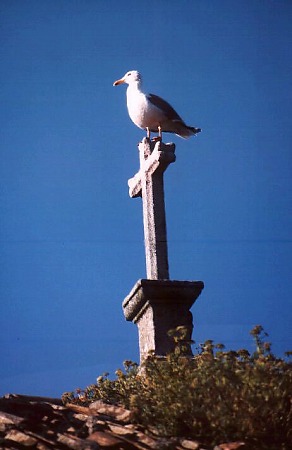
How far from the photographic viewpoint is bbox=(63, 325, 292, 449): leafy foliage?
4203mm

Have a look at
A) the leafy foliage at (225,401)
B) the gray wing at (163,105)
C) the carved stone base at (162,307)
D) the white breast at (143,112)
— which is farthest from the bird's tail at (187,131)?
the leafy foliage at (225,401)

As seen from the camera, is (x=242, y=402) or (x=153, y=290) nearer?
(x=242, y=402)

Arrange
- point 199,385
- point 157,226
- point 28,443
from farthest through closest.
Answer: point 157,226 < point 199,385 < point 28,443

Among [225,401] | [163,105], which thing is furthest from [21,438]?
[163,105]

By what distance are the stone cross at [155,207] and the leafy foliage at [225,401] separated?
2.08 meters

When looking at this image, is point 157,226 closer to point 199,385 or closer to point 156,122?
point 156,122

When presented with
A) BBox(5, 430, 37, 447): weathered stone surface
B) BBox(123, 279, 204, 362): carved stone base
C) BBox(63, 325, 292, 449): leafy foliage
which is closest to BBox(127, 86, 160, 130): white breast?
BBox(123, 279, 204, 362): carved stone base

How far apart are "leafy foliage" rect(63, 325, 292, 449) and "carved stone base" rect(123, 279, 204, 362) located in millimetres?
1473

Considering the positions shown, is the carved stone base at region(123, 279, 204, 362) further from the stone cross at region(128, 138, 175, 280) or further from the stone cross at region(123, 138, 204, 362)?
the stone cross at region(128, 138, 175, 280)

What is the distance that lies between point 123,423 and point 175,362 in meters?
0.58

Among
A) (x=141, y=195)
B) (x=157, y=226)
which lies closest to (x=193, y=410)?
(x=157, y=226)

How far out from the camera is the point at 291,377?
173 inches

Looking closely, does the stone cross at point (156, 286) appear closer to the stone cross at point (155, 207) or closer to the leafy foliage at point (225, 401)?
the stone cross at point (155, 207)

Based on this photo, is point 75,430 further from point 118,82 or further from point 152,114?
point 118,82
